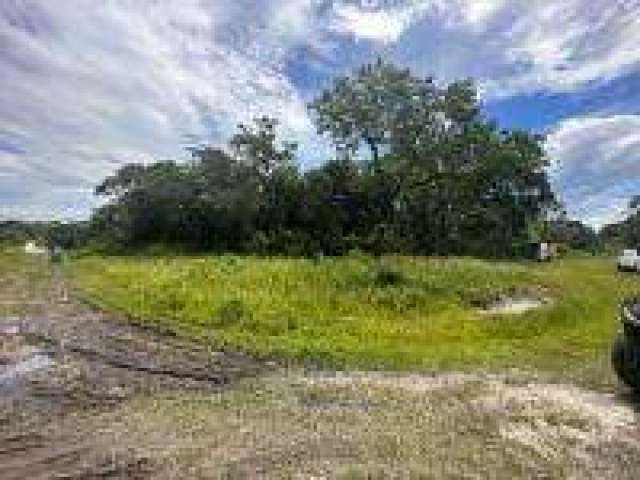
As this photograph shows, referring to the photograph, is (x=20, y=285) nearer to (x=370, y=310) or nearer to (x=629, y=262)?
(x=370, y=310)

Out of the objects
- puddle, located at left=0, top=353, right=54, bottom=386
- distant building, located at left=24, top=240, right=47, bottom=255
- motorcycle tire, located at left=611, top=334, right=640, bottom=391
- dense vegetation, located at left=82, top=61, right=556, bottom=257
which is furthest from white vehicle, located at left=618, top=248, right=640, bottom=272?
puddle, located at left=0, top=353, right=54, bottom=386

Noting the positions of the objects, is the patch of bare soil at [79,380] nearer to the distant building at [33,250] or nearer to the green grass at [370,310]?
the green grass at [370,310]

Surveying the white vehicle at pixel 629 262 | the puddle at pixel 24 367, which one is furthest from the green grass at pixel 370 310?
the white vehicle at pixel 629 262

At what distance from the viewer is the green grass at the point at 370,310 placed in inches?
757

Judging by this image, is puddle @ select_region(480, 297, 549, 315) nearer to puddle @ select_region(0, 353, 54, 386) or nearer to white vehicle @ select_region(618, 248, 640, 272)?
puddle @ select_region(0, 353, 54, 386)

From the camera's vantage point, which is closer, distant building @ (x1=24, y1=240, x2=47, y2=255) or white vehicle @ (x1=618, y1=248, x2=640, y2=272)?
white vehicle @ (x1=618, y1=248, x2=640, y2=272)

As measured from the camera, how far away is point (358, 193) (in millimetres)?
56844

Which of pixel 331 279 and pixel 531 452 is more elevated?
pixel 331 279

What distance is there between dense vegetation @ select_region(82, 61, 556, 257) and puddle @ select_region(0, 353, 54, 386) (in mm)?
35803

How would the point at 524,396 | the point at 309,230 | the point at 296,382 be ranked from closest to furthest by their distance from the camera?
the point at 524,396 → the point at 296,382 → the point at 309,230

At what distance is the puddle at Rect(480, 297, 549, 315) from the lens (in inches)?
1072

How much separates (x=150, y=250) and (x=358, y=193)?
1363 cm

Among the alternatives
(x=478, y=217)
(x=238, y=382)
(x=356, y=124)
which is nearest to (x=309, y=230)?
(x=356, y=124)

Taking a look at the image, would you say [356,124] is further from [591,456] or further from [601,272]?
[591,456]
